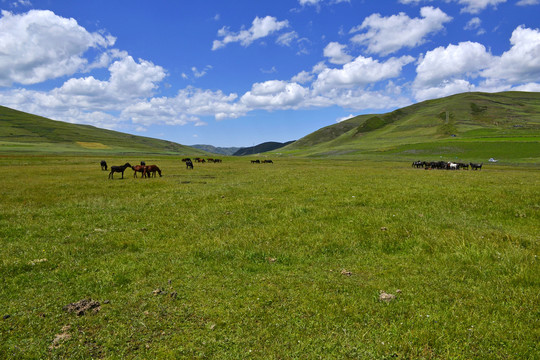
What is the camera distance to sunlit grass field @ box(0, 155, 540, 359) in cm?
575

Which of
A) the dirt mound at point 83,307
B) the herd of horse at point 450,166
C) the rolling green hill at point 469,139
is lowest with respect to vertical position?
the dirt mound at point 83,307

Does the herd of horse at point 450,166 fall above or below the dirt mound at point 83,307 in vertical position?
above

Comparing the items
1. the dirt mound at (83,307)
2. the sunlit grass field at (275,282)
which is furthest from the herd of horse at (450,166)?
the dirt mound at (83,307)

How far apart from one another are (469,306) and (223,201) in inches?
592

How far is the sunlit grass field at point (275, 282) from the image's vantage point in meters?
5.75

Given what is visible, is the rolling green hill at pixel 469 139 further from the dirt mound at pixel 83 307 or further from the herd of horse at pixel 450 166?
the dirt mound at pixel 83 307

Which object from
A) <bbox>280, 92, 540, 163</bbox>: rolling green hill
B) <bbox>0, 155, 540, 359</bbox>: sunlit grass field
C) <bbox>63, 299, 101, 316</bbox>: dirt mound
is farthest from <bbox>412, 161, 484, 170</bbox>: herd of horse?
<bbox>63, 299, 101, 316</bbox>: dirt mound

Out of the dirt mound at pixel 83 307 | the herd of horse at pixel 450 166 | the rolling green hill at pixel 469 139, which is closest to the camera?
the dirt mound at pixel 83 307

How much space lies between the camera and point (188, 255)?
410 inches

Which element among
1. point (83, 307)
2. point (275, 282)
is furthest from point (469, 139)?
point (83, 307)

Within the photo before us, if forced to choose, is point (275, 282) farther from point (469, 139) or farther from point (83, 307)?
point (469, 139)

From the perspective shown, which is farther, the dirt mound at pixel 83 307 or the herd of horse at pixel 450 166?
the herd of horse at pixel 450 166

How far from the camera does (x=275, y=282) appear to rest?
27.6 feet

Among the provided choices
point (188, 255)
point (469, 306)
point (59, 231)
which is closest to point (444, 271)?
point (469, 306)
